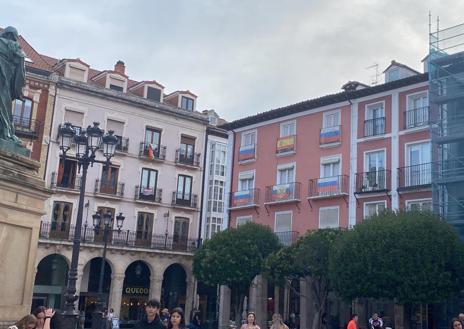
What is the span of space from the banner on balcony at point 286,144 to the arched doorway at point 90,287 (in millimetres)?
12631

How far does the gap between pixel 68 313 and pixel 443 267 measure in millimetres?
15292

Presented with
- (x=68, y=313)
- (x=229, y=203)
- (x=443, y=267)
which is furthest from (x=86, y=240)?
(x=68, y=313)

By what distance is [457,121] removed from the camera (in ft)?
86.5

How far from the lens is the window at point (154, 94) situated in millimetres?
42531

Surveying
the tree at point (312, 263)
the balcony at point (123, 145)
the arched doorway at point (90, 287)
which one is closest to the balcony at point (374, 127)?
the tree at point (312, 263)

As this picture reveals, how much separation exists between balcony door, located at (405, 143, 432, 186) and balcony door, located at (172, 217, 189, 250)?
1780cm

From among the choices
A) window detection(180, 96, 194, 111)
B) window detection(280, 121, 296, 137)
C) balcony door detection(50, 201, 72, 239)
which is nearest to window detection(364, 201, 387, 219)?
window detection(280, 121, 296, 137)

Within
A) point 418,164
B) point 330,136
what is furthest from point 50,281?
point 418,164

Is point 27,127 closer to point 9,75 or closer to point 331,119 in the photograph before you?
point 331,119

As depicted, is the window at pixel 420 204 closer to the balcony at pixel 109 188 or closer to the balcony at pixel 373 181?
the balcony at pixel 373 181

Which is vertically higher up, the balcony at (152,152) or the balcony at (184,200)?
the balcony at (152,152)

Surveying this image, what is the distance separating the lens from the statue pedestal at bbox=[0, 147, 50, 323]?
9562 millimetres

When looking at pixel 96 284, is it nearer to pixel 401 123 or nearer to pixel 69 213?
pixel 69 213

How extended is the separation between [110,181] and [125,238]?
12.0 ft
